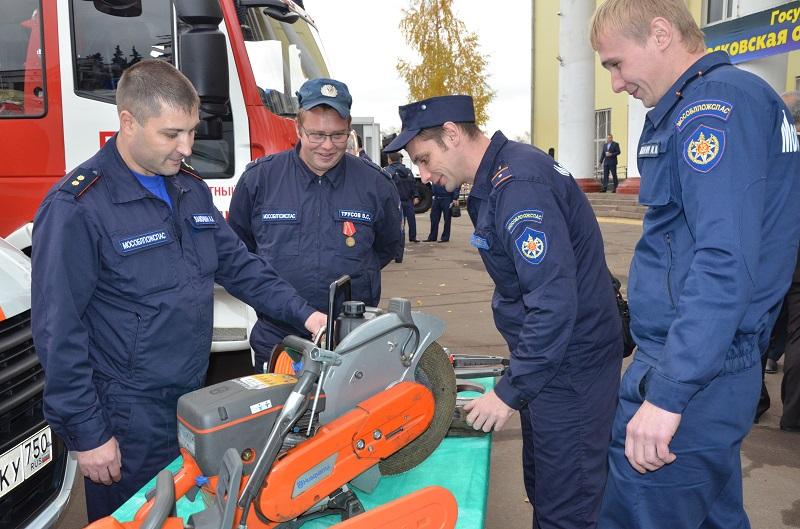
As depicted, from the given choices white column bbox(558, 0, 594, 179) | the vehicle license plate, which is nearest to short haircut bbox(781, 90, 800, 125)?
the vehicle license plate

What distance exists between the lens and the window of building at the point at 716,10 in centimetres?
1512

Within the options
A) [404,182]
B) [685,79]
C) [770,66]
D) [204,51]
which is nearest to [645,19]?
[685,79]

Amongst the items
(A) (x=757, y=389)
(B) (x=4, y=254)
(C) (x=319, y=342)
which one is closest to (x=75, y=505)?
(B) (x=4, y=254)

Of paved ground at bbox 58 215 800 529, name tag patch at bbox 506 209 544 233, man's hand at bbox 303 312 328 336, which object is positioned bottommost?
paved ground at bbox 58 215 800 529

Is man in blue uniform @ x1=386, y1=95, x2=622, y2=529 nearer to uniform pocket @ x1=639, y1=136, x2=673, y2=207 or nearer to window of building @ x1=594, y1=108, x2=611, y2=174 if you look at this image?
uniform pocket @ x1=639, y1=136, x2=673, y2=207

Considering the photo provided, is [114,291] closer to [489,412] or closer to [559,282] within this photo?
[489,412]

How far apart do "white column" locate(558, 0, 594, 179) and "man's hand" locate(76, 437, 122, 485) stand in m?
15.7

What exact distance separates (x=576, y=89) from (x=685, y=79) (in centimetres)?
1594

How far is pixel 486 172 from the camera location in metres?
2.07

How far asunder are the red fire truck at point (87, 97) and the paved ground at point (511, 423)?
1551 mm

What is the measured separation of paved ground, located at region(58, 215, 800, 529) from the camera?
122 inches

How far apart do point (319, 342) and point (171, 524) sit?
831 mm

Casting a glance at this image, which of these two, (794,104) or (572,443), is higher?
(794,104)

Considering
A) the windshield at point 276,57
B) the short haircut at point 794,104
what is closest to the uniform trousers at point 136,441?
the windshield at point 276,57
